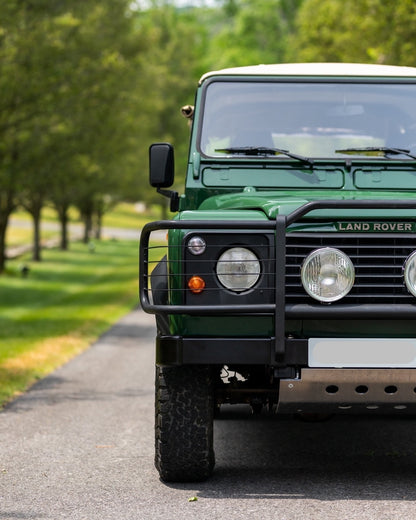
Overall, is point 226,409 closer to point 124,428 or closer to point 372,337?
point 124,428

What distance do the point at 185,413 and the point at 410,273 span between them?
141cm

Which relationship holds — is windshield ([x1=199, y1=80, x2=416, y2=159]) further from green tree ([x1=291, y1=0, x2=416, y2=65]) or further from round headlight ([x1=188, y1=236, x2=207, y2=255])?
green tree ([x1=291, y1=0, x2=416, y2=65])

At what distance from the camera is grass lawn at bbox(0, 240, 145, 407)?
11750mm

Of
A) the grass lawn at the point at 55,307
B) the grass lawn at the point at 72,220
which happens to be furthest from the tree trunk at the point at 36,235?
the grass lawn at the point at 72,220

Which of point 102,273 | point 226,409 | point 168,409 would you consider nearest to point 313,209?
point 168,409

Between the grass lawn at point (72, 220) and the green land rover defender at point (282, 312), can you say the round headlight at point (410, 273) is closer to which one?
the green land rover defender at point (282, 312)

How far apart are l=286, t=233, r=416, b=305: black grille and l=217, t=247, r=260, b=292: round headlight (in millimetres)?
181

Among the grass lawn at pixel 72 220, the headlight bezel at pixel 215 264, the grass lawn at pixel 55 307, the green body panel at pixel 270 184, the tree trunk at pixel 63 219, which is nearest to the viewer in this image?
the headlight bezel at pixel 215 264

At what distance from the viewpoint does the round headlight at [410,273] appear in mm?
5301

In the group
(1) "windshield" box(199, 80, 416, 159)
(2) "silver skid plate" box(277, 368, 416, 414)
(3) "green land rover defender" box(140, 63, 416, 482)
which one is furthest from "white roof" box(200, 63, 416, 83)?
(2) "silver skid plate" box(277, 368, 416, 414)

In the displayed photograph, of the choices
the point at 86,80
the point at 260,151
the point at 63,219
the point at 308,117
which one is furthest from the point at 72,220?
the point at 260,151

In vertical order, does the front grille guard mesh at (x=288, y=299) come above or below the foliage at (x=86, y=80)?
below

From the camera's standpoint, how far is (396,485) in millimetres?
5695

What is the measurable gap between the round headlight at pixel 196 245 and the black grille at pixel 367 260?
44cm
